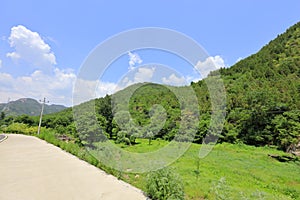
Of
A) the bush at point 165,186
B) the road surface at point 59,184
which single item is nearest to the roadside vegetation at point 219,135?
the bush at point 165,186

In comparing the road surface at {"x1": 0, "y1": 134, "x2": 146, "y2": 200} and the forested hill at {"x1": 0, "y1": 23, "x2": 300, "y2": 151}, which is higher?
the forested hill at {"x1": 0, "y1": 23, "x2": 300, "y2": 151}

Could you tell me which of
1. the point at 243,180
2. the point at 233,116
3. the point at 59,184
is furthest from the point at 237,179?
the point at 233,116

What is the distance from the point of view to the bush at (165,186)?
13.2 ft

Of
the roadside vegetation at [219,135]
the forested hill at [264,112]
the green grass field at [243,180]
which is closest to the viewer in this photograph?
the green grass field at [243,180]

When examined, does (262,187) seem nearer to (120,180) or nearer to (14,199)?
(120,180)

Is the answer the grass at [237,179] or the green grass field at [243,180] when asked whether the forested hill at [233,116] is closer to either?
the grass at [237,179]

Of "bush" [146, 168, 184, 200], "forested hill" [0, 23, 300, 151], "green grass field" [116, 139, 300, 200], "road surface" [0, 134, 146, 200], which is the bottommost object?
"green grass field" [116, 139, 300, 200]

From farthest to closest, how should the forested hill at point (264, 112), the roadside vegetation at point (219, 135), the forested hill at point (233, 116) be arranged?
the forested hill at point (264, 112)
the forested hill at point (233, 116)
the roadside vegetation at point (219, 135)

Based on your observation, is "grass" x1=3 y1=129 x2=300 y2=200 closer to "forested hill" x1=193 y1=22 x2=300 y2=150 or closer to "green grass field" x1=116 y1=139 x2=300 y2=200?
"green grass field" x1=116 y1=139 x2=300 y2=200

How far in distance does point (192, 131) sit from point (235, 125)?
6136 mm

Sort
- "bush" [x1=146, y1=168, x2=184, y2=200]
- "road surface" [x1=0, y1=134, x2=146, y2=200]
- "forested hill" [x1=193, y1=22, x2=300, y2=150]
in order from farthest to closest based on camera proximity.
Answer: "forested hill" [x1=193, y1=22, x2=300, y2=150] → "road surface" [x1=0, y1=134, x2=146, y2=200] → "bush" [x1=146, y1=168, x2=184, y2=200]

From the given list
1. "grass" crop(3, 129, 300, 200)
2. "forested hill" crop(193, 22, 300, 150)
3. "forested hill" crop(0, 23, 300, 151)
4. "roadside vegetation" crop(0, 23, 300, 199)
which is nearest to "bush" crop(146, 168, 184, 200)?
"roadside vegetation" crop(0, 23, 300, 199)

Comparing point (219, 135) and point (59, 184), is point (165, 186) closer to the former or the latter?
point (59, 184)

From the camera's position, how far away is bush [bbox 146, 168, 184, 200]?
4.03 m
